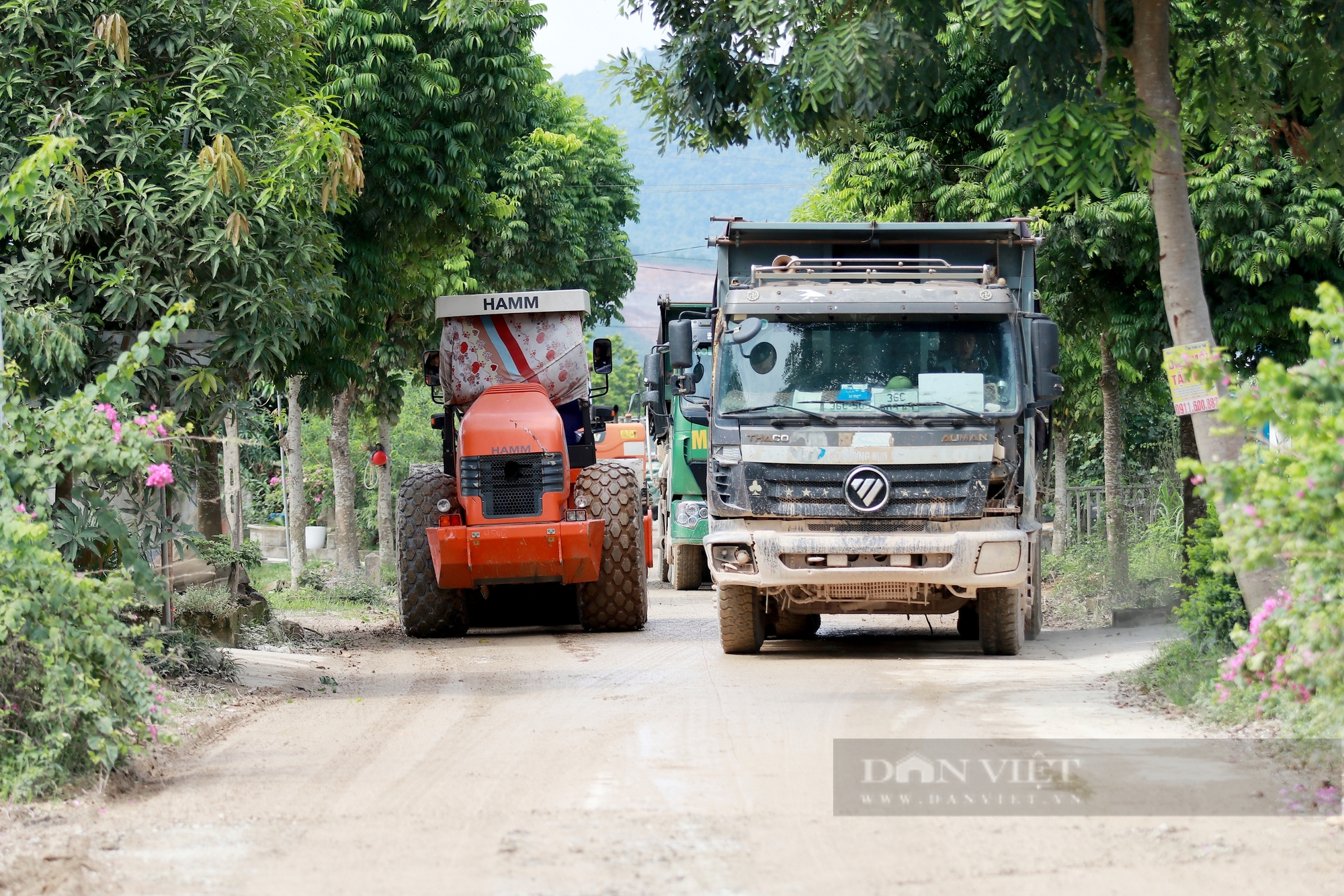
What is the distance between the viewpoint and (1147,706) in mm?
9156

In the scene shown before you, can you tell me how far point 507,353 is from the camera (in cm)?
1639

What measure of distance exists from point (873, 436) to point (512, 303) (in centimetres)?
592

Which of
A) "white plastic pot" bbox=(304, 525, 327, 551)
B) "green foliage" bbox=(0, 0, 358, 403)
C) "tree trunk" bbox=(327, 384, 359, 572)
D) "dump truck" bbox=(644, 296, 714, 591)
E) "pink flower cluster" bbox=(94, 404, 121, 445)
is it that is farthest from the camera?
"white plastic pot" bbox=(304, 525, 327, 551)

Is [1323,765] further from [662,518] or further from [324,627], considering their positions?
[662,518]

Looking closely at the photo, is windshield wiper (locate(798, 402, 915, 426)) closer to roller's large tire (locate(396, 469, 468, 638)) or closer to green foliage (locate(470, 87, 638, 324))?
roller's large tire (locate(396, 469, 468, 638))

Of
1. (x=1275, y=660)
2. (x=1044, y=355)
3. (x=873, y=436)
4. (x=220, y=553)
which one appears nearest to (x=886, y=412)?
(x=873, y=436)

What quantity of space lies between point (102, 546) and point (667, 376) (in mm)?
13593

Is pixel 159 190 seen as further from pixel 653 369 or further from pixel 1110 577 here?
pixel 1110 577

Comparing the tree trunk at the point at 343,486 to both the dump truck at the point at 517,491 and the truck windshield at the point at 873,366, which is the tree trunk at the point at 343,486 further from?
the truck windshield at the point at 873,366

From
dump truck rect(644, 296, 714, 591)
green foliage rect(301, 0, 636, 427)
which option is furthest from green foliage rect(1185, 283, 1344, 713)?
dump truck rect(644, 296, 714, 591)

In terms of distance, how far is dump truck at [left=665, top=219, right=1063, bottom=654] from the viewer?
448 inches

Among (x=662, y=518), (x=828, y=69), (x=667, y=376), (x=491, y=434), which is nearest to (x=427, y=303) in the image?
(x=667, y=376)

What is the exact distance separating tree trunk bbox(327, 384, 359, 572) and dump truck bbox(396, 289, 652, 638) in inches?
386

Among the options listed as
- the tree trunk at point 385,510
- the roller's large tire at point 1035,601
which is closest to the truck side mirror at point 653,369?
the roller's large tire at point 1035,601
